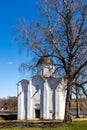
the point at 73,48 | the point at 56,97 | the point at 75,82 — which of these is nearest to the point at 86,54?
the point at 73,48

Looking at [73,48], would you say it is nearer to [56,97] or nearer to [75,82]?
[75,82]

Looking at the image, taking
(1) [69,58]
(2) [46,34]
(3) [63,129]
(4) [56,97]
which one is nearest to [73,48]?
(1) [69,58]

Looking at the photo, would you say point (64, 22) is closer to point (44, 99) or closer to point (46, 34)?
point (46, 34)

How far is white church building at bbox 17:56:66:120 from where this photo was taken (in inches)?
2344

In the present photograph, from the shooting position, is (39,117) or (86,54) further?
(39,117)

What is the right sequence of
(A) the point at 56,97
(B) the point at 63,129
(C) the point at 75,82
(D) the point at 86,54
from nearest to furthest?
(B) the point at 63,129 < (D) the point at 86,54 < (C) the point at 75,82 < (A) the point at 56,97

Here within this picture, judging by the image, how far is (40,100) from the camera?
61.3 meters

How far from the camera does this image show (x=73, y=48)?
100.0 ft

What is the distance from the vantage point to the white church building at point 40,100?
59.5 m

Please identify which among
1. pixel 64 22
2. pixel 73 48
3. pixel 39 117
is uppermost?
pixel 64 22

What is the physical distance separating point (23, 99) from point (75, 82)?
3160cm

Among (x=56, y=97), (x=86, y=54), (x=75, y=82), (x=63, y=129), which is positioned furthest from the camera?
(x=56, y=97)

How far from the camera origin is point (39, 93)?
61.8 meters

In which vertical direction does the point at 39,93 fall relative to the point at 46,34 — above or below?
below
